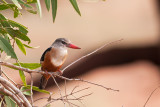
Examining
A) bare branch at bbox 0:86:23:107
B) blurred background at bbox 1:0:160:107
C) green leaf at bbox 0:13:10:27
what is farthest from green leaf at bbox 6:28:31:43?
blurred background at bbox 1:0:160:107

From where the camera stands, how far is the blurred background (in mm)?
5359

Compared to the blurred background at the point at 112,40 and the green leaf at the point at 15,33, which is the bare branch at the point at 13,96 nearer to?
the green leaf at the point at 15,33

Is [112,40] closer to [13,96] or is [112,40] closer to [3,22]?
[3,22]

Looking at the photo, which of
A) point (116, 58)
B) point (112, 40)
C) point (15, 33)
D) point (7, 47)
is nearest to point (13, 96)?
point (7, 47)

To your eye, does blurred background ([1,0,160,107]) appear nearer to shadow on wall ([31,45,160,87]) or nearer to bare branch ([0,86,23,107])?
shadow on wall ([31,45,160,87])

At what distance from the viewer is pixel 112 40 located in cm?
563

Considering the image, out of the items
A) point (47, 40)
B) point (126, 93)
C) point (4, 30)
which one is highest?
point (4, 30)

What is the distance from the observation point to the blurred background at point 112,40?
5.36 metres

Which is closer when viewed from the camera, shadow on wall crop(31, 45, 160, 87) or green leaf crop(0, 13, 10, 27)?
green leaf crop(0, 13, 10, 27)

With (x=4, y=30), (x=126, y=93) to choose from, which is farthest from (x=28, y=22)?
(x=4, y=30)

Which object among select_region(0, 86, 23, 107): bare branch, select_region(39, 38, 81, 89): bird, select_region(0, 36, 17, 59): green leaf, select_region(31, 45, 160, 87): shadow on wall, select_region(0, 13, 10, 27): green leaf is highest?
select_region(0, 13, 10, 27): green leaf

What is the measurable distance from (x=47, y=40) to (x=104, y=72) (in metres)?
0.90

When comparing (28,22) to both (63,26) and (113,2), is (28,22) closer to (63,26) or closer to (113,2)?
(63,26)

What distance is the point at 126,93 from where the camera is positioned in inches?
217
